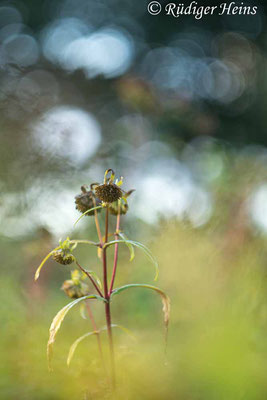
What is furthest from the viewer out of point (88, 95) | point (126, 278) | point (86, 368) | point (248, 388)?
point (88, 95)

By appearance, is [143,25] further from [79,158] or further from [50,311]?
[50,311]

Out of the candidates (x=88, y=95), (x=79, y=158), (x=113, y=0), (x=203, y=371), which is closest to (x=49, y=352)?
(x=203, y=371)

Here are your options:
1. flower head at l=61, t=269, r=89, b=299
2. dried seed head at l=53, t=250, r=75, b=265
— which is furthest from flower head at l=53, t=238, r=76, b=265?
flower head at l=61, t=269, r=89, b=299

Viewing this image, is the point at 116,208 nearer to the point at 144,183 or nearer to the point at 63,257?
the point at 63,257

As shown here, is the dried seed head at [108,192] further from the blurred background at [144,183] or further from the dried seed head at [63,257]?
the blurred background at [144,183]

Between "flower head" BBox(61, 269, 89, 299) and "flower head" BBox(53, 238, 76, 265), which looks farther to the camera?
"flower head" BBox(61, 269, 89, 299)

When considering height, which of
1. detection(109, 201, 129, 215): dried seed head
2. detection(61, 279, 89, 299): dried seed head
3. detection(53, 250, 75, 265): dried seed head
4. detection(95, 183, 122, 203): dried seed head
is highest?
detection(109, 201, 129, 215): dried seed head

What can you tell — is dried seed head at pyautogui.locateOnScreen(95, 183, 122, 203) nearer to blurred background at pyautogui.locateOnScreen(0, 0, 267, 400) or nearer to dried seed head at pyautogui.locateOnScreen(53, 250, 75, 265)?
dried seed head at pyautogui.locateOnScreen(53, 250, 75, 265)
